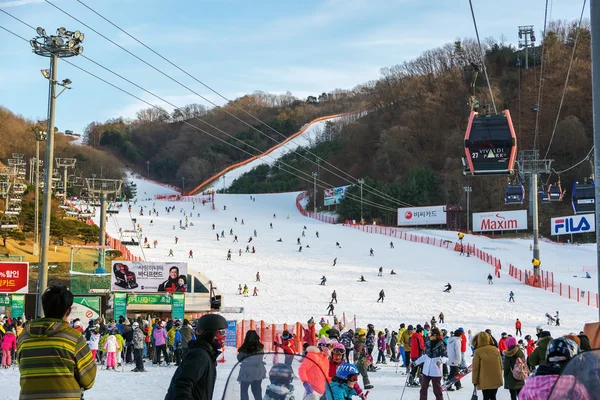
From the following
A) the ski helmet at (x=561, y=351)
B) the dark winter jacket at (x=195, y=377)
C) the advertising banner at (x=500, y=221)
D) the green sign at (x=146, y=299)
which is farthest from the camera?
the advertising banner at (x=500, y=221)

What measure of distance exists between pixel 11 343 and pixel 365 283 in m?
21.8

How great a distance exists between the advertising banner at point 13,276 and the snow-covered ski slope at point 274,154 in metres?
80.1

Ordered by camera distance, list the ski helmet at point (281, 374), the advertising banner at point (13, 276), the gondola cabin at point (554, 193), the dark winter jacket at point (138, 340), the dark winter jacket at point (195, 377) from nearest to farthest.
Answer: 1. the ski helmet at point (281, 374)
2. the dark winter jacket at point (195, 377)
3. the dark winter jacket at point (138, 340)
4. the advertising banner at point (13, 276)
5. the gondola cabin at point (554, 193)

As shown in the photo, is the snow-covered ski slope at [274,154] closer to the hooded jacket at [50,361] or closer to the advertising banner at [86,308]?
the advertising banner at [86,308]


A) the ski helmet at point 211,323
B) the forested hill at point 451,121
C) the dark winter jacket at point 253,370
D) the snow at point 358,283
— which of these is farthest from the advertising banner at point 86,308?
the forested hill at point 451,121

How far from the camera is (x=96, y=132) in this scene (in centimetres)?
14975

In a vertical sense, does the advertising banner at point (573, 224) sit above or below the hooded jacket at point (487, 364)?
above

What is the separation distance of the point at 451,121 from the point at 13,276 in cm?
6736

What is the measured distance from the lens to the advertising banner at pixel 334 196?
258 feet

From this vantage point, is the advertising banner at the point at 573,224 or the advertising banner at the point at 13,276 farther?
the advertising banner at the point at 573,224

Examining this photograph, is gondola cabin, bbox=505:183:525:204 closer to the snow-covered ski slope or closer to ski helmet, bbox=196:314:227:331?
ski helmet, bbox=196:314:227:331

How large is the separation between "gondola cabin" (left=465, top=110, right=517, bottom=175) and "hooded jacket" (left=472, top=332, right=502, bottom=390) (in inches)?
450

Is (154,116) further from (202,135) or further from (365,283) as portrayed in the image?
(365,283)

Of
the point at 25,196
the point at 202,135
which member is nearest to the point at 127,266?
the point at 25,196
